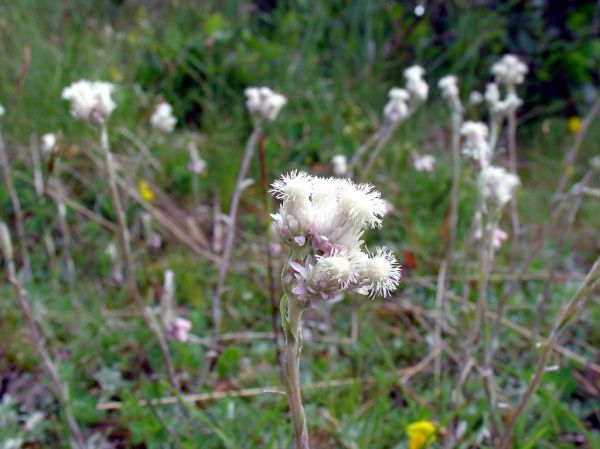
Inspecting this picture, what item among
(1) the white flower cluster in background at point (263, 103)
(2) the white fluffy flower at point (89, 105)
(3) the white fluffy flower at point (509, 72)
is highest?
(3) the white fluffy flower at point (509, 72)

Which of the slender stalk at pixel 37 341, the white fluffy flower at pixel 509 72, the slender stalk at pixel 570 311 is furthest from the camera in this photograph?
the white fluffy flower at pixel 509 72

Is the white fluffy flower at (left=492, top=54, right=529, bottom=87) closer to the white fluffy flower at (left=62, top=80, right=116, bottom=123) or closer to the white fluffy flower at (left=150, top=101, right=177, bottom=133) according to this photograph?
the white fluffy flower at (left=150, top=101, right=177, bottom=133)

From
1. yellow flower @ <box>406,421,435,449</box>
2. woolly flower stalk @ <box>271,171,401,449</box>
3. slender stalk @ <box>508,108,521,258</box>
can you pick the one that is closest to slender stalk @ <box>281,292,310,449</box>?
woolly flower stalk @ <box>271,171,401,449</box>

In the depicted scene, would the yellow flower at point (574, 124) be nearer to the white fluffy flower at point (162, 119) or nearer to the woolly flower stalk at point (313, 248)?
the white fluffy flower at point (162, 119)

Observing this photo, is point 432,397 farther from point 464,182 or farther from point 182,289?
point 464,182

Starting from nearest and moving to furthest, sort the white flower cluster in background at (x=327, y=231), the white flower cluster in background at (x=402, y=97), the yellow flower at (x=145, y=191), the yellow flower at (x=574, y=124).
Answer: the white flower cluster in background at (x=327, y=231) < the white flower cluster in background at (x=402, y=97) < the yellow flower at (x=145, y=191) < the yellow flower at (x=574, y=124)

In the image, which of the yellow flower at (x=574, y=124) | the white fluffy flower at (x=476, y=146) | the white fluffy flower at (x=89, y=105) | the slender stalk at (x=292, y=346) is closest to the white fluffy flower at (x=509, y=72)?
the white fluffy flower at (x=476, y=146)

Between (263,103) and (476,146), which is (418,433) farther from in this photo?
(263,103)

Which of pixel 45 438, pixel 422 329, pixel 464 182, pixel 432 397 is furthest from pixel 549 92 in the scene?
pixel 45 438
